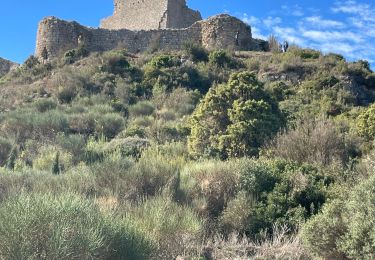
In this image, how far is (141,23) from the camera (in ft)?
109

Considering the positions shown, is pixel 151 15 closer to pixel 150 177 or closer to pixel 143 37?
pixel 143 37

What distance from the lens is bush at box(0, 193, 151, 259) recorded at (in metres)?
4.82

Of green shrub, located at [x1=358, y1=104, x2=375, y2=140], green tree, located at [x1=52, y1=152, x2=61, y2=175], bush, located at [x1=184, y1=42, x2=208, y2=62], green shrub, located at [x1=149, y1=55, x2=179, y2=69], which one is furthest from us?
bush, located at [x1=184, y1=42, x2=208, y2=62]

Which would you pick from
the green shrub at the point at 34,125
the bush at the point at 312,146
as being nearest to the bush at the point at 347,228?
the bush at the point at 312,146

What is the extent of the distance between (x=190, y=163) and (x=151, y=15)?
73.5 feet

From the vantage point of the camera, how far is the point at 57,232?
481 cm

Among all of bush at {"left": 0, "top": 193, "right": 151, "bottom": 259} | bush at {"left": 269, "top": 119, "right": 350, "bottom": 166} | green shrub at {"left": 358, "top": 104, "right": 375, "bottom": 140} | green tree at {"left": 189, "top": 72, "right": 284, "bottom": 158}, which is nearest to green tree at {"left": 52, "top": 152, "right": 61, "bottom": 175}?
green tree at {"left": 189, "top": 72, "right": 284, "bottom": 158}

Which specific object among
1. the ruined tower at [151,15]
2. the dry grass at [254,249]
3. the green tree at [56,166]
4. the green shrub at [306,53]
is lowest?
the dry grass at [254,249]

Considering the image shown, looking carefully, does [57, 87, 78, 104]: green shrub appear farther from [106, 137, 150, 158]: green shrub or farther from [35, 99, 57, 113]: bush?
[106, 137, 150, 158]: green shrub

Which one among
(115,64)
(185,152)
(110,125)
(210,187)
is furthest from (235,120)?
(115,64)

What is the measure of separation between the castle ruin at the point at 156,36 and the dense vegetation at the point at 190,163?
11.2ft

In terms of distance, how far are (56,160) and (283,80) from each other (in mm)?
14565

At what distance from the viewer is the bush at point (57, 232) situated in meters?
4.82

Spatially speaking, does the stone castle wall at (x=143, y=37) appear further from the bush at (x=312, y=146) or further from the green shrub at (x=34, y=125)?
the bush at (x=312, y=146)
